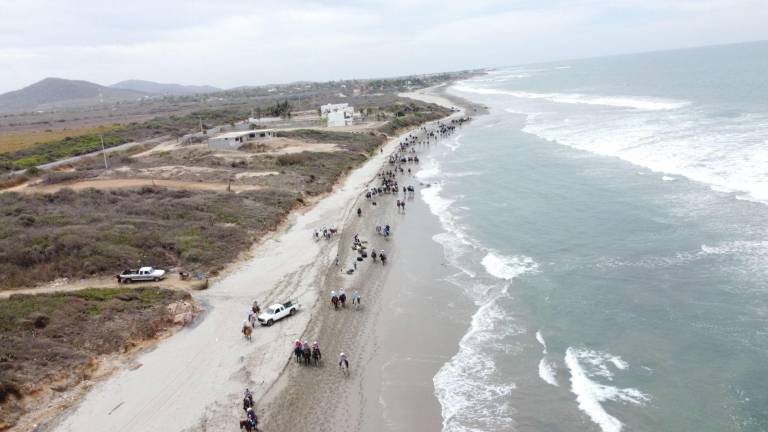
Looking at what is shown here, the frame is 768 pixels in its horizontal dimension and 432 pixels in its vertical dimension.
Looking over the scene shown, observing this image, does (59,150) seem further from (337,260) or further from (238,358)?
(238,358)

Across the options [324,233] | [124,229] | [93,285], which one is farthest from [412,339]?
[124,229]

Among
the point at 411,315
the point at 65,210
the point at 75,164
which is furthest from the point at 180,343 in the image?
the point at 75,164

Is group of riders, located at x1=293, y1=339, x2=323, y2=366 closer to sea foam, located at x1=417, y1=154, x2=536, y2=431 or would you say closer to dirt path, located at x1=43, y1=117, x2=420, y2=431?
dirt path, located at x1=43, y1=117, x2=420, y2=431

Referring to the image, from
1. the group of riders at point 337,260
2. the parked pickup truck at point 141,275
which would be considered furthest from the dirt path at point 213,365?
the parked pickup truck at point 141,275

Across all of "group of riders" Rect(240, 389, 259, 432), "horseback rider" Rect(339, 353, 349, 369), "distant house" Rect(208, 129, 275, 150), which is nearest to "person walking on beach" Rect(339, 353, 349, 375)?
"horseback rider" Rect(339, 353, 349, 369)

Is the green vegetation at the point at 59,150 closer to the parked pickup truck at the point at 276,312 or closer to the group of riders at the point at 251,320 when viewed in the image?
the group of riders at the point at 251,320

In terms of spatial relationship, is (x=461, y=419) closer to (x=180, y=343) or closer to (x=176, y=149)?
(x=180, y=343)
